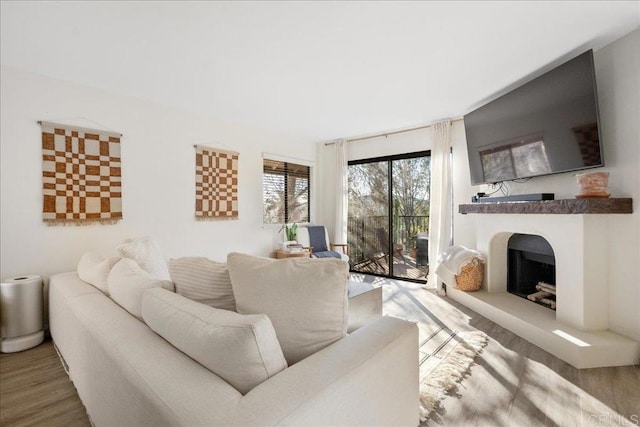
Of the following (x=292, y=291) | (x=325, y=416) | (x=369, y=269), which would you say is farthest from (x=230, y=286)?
(x=369, y=269)

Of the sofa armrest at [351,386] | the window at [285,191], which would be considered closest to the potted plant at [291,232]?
the window at [285,191]

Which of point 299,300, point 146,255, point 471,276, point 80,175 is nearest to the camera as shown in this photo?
point 299,300

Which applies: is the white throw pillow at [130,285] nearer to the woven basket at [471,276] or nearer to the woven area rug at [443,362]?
the woven area rug at [443,362]

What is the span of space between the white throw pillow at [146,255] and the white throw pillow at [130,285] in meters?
0.31

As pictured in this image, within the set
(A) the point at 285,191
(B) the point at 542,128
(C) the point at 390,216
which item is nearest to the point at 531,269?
(B) the point at 542,128

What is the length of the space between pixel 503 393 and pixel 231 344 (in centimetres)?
182

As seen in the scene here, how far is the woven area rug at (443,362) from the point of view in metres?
1.68

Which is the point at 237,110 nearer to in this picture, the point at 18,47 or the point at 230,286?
the point at 18,47

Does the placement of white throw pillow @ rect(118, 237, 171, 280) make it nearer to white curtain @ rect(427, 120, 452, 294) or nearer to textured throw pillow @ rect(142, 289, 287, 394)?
textured throw pillow @ rect(142, 289, 287, 394)

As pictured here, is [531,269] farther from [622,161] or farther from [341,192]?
[341,192]

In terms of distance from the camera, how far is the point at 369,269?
5.03m

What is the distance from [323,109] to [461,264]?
2.55 m

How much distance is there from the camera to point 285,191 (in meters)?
4.95

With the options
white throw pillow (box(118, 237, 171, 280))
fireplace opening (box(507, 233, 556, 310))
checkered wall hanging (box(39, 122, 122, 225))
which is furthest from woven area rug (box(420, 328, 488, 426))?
checkered wall hanging (box(39, 122, 122, 225))
